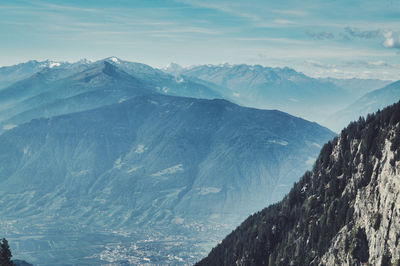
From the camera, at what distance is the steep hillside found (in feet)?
407

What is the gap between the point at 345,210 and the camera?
143 meters

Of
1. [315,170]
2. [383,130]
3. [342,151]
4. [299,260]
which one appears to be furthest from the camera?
[315,170]

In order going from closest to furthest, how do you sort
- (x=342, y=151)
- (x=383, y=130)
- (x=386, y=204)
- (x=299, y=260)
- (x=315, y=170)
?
(x=386, y=204)
(x=383, y=130)
(x=299, y=260)
(x=342, y=151)
(x=315, y=170)

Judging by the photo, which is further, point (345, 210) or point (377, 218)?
point (345, 210)

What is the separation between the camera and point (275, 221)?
187875 mm

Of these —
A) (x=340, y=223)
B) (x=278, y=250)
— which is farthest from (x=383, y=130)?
(x=278, y=250)

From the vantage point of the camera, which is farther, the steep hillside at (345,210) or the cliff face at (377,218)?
the steep hillside at (345,210)

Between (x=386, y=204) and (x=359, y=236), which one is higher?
(x=386, y=204)

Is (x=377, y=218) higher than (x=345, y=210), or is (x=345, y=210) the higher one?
(x=345, y=210)

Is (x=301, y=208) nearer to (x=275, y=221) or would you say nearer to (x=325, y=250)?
(x=275, y=221)

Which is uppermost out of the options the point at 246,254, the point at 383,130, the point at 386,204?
the point at 383,130

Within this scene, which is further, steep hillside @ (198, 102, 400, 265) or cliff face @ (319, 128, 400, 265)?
steep hillside @ (198, 102, 400, 265)

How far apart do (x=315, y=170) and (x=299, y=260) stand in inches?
1631

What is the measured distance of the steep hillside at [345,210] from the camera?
123981 millimetres
